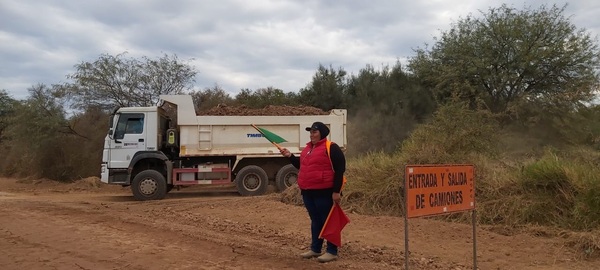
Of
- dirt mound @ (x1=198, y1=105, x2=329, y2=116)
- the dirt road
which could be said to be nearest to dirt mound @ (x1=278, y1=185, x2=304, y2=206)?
the dirt road

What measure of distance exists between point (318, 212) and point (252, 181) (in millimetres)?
9247

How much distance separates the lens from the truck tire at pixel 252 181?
15406mm

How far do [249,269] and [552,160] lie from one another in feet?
20.3

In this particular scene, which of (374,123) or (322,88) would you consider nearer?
(374,123)

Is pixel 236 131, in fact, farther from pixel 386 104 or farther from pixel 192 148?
pixel 386 104

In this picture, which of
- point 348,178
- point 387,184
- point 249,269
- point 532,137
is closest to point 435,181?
point 249,269

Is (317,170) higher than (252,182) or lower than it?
higher

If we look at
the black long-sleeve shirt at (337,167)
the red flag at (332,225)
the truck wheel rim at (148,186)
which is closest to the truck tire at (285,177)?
the truck wheel rim at (148,186)

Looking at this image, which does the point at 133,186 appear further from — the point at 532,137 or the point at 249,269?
the point at 532,137

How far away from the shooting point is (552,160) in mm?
9234

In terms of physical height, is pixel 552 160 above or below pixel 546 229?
above

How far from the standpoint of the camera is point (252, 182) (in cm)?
1555

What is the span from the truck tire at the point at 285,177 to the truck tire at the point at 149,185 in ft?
10.9

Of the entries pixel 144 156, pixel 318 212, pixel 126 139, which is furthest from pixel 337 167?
pixel 126 139
